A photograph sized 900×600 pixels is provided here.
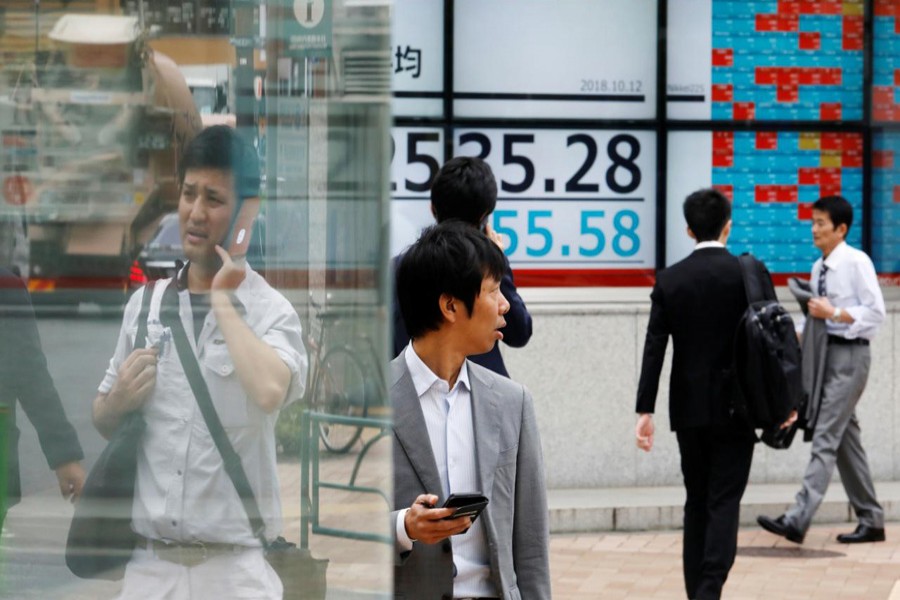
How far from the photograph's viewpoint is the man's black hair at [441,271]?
3.26 m

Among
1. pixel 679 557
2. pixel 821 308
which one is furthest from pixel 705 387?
pixel 821 308

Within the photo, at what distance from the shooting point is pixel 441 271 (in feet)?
10.7

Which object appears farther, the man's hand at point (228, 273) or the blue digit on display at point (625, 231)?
the blue digit on display at point (625, 231)

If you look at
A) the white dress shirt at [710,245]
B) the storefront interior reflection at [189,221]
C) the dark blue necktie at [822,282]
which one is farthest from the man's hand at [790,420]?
the storefront interior reflection at [189,221]

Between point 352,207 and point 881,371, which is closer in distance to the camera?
point 352,207

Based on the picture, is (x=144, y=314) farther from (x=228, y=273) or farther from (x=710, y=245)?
(x=710, y=245)

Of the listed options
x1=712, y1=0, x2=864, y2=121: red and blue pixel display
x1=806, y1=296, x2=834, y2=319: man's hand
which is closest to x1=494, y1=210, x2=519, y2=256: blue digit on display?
x1=712, y1=0, x2=864, y2=121: red and blue pixel display

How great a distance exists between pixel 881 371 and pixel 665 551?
7.78ft

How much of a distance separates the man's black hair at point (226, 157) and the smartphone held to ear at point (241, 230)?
0.01m

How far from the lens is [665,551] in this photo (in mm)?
8438

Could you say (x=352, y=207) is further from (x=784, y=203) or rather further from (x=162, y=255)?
(x=784, y=203)

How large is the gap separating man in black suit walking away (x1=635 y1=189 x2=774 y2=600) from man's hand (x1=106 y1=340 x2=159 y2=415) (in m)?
4.52

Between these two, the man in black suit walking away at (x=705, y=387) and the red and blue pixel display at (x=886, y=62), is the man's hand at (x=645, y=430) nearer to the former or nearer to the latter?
the man in black suit walking away at (x=705, y=387)

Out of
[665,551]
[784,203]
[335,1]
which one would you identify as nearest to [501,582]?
[335,1]
